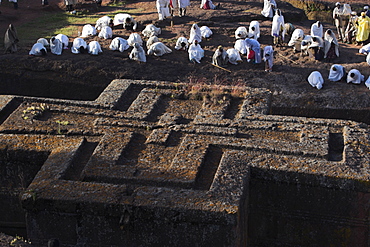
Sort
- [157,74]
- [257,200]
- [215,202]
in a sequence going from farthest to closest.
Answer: [157,74], [257,200], [215,202]

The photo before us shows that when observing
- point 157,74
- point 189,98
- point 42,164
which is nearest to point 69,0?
point 157,74

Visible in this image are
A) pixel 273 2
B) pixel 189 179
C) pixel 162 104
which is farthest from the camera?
pixel 273 2

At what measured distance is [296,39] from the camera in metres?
19.6

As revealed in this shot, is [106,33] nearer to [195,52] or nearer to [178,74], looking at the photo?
[195,52]

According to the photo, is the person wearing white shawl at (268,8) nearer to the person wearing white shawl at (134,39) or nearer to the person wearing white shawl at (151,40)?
the person wearing white shawl at (151,40)

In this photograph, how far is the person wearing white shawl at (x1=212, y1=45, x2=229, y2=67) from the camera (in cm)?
1764

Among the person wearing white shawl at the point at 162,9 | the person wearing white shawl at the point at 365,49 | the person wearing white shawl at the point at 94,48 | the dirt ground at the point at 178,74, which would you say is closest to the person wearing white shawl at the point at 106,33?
the dirt ground at the point at 178,74

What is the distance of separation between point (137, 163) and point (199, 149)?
40.7 inches

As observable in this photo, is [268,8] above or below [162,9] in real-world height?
below

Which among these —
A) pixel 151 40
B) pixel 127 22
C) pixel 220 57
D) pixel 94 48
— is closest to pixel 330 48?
pixel 220 57

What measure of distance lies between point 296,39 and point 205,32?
10.0 feet

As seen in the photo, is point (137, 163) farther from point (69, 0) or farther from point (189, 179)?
point (69, 0)

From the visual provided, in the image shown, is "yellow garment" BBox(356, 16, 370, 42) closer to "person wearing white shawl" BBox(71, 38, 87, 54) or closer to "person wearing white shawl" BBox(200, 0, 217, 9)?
"person wearing white shawl" BBox(200, 0, 217, 9)

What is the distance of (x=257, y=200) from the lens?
29.8 feet
